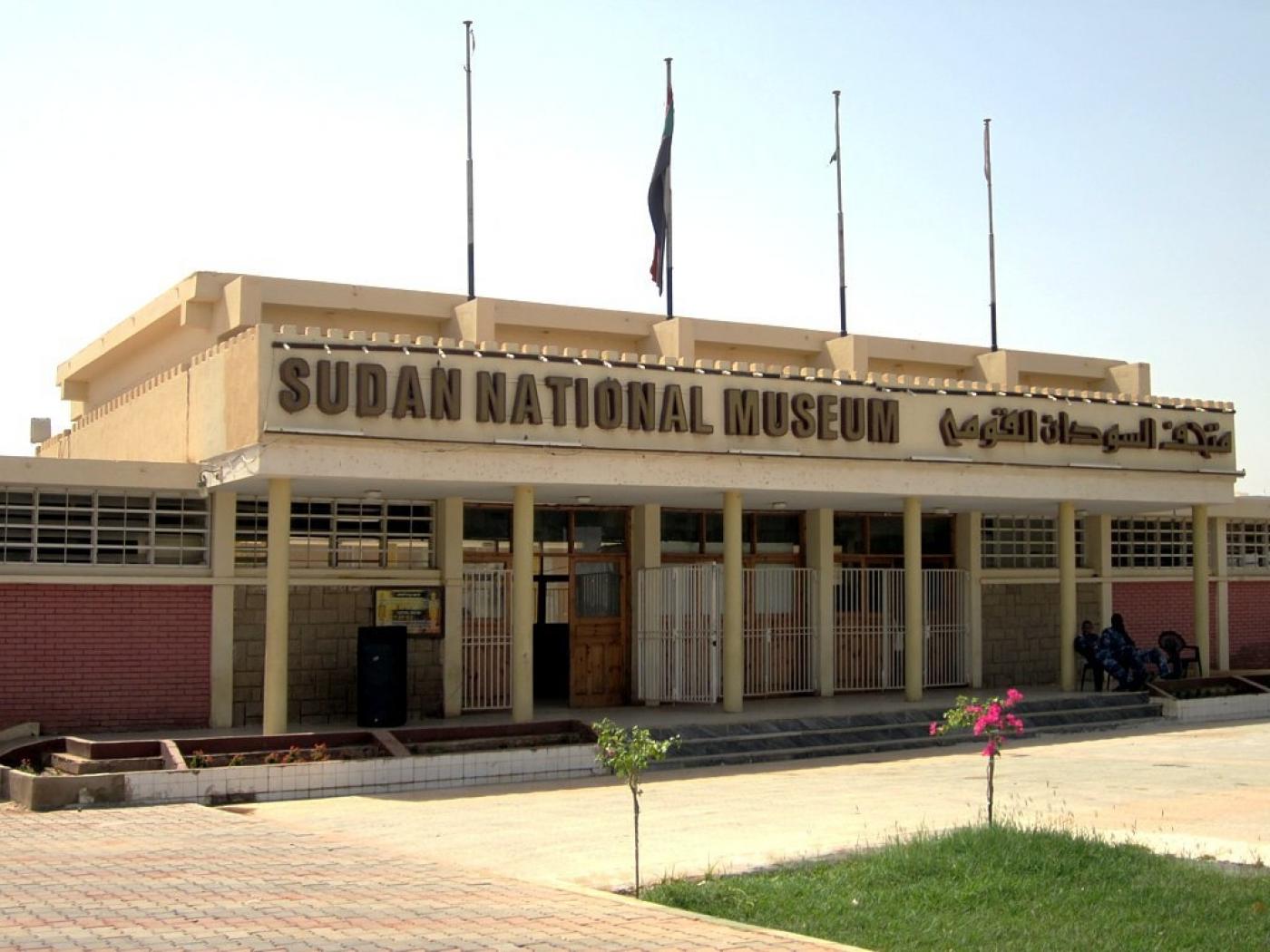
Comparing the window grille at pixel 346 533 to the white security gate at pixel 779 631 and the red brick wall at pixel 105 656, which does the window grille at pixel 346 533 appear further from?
the white security gate at pixel 779 631

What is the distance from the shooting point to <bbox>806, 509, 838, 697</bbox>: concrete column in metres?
22.5

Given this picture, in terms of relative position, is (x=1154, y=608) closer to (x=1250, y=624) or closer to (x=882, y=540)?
(x=1250, y=624)

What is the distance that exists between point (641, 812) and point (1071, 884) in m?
4.83

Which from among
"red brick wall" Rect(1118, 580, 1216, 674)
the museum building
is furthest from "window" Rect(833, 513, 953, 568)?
"red brick wall" Rect(1118, 580, 1216, 674)

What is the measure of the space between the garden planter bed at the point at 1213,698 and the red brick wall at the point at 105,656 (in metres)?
13.5

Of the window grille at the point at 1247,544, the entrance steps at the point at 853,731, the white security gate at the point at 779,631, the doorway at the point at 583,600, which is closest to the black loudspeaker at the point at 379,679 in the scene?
the entrance steps at the point at 853,731

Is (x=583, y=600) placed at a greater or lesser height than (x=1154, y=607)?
greater

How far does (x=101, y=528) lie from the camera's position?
1777 centimetres

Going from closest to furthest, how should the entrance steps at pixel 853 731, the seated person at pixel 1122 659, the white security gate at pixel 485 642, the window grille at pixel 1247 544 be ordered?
the entrance steps at pixel 853 731, the white security gate at pixel 485 642, the seated person at pixel 1122 659, the window grille at pixel 1247 544

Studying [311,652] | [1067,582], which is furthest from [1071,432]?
[311,652]

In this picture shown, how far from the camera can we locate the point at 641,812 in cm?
1346

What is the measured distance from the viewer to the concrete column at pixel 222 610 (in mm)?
18141

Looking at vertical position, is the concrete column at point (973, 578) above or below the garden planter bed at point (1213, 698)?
above

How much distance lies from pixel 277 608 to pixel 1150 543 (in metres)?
17.1
